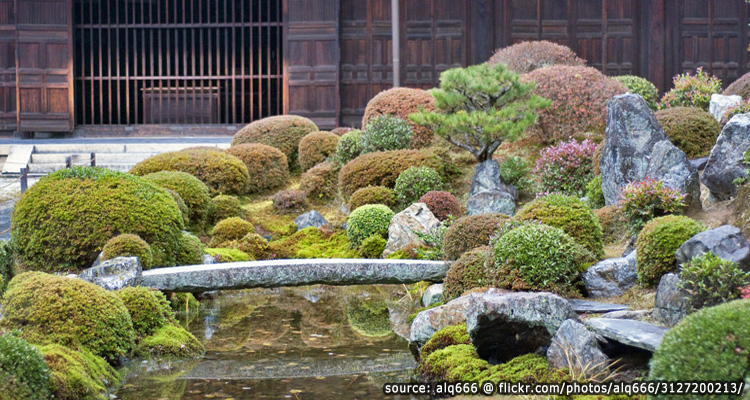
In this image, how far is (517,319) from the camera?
6.69 meters

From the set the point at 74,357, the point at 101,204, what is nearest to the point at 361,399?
the point at 74,357

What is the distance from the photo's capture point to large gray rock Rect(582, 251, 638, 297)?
830 cm

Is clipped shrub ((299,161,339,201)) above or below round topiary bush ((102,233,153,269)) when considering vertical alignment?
above

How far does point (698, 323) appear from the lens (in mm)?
4910

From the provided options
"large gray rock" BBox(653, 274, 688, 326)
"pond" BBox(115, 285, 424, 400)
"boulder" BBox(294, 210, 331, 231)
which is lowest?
"pond" BBox(115, 285, 424, 400)

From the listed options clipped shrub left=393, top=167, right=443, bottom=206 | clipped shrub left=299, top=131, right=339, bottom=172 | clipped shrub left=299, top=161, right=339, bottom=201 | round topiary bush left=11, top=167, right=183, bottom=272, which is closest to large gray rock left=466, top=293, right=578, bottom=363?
round topiary bush left=11, top=167, right=183, bottom=272

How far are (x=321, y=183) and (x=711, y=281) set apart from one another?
963 centimetres

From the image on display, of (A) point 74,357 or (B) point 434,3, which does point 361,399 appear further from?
(B) point 434,3

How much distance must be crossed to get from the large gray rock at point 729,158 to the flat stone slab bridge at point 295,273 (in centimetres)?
Answer: 312

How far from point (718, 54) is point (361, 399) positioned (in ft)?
55.3

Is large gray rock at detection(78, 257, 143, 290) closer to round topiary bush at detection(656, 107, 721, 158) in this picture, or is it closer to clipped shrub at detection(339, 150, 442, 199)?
clipped shrub at detection(339, 150, 442, 199)

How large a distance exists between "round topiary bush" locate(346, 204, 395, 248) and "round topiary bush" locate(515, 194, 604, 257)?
3187 millimetres

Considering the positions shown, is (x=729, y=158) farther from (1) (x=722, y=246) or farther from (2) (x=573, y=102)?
(2) (x=573, y=102)

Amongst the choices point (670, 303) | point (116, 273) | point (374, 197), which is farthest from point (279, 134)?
point (670, 303)
